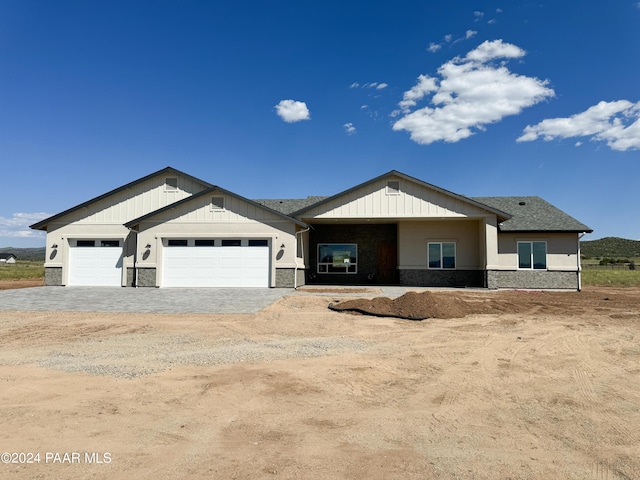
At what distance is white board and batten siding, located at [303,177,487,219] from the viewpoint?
19.7 m

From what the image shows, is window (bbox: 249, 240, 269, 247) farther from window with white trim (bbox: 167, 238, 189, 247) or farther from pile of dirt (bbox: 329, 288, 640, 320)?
pile of dirt (bbox: 329, 288, 640, 320)

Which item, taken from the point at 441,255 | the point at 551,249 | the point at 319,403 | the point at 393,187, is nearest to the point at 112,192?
the point at 393,187

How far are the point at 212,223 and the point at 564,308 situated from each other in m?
15.1

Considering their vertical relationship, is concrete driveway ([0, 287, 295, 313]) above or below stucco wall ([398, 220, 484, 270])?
below

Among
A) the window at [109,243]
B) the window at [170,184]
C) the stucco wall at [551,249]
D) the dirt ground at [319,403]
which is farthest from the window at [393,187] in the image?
the window at [109,243]

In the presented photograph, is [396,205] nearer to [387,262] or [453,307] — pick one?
[387,262]

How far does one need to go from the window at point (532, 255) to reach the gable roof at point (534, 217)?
90 centimetres

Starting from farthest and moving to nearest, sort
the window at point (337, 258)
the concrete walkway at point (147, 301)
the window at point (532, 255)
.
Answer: the window at point (337, 258), the window at point (532, 255), the concrete walkway at point (147, 301)

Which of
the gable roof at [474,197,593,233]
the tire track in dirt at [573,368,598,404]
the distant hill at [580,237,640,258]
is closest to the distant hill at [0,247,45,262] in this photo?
the gable roof at [474,197,593,233]

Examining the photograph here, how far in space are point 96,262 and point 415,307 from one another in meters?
17.0

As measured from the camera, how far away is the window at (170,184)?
70.3ft

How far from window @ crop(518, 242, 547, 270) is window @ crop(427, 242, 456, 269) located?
3.47m

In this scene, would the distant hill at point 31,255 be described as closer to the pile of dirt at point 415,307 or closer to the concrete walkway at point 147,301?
the concrete walkway at point 147,301

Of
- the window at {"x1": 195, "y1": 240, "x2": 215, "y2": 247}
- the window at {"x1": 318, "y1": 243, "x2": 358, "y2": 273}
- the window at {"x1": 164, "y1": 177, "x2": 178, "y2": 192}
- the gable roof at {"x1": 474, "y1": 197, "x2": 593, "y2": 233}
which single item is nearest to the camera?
the window at {"x1": 195, "y1": 240, "x2": 215, "y2": 247}
